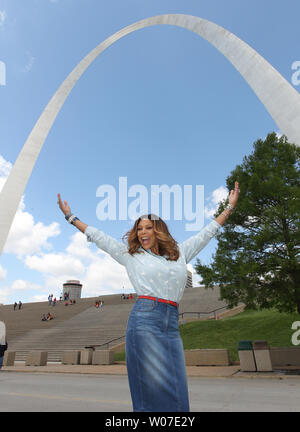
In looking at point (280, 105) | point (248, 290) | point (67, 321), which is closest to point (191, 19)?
point (280, 105)

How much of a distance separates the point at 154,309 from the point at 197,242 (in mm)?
692

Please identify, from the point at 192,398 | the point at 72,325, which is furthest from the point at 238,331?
the point at 72,325

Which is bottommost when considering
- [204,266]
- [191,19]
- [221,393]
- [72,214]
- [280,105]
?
[221,393]

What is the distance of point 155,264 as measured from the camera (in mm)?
2207

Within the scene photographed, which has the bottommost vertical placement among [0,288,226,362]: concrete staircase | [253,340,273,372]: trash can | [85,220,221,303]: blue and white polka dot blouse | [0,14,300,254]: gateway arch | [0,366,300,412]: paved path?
[0,366,300,412]: paved path

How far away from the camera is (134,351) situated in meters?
1.97

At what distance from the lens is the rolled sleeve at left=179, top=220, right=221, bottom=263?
8.04 feet

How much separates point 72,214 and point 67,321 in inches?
1132

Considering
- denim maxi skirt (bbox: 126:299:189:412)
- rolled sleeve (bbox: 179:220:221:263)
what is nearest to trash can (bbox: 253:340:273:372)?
rolled sleeve (bbox: 179:220:221:263)

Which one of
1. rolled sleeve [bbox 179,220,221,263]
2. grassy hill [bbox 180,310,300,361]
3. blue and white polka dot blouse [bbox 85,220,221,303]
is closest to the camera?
blue and white polka dot blouse [bbox 85,220,221,303]

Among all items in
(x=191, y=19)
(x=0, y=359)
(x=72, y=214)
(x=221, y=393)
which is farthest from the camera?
(x=191, y=19)

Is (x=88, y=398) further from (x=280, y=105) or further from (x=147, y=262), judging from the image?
(x=280, y=105)

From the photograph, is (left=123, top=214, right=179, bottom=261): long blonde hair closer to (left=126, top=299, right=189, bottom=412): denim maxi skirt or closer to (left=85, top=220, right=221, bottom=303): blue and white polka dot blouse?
(left=85, top=220, right=221, bottom=303): blue and white polka dot blouse

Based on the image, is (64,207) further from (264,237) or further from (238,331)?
(238,331)
